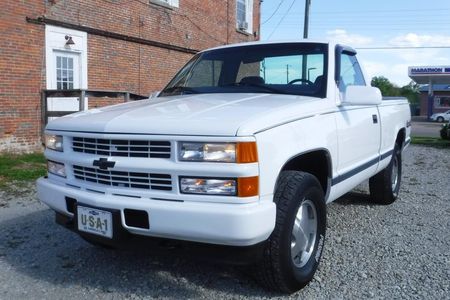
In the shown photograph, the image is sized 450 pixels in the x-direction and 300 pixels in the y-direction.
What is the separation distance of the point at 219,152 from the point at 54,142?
1498 mm

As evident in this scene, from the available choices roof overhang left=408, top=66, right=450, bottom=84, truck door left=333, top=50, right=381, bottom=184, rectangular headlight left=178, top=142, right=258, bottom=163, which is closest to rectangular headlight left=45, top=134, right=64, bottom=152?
rectangular headlight left=178, top=142, right=258, bottom=163

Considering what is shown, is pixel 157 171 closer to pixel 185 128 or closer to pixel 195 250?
pixel 185 128

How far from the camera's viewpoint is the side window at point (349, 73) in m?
4.44

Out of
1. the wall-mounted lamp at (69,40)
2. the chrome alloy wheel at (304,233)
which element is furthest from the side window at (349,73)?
the wall-mounted lamp at (69,40)

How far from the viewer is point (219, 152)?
9.14 ft

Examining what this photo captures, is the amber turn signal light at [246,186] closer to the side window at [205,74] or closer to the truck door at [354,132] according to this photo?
the truck door at [354,132]

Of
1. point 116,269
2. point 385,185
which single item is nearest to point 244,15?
point 385,185

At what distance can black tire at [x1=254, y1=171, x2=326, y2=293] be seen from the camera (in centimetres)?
303

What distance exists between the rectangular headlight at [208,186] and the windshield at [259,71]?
1476 mm

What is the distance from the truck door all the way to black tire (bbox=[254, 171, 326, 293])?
0.75 metres

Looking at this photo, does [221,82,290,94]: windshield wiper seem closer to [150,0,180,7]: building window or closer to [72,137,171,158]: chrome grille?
[72,137,171,158]: chrome grille

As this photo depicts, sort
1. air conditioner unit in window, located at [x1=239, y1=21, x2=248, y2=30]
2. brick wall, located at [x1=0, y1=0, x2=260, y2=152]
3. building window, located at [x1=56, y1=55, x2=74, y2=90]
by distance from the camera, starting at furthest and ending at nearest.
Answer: air conditioner unit in window, located at [x1=239, y1=21, x2=248, y2=30] → building window, located at [x1=56, y1=55, x2=74, y2=90] → brick wall, located at [x1=0, y1=0, x2=260, y2=152]

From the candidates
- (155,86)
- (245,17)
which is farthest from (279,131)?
(245,17)

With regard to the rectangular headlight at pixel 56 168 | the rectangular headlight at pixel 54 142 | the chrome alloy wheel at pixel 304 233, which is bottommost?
the chrome alloy wheel at pixel 304 233
